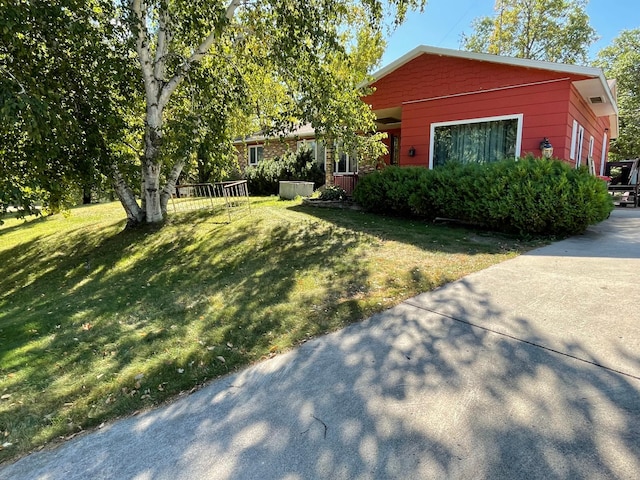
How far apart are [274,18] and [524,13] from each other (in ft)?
88.2

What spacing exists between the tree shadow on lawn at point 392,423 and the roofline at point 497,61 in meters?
7.50

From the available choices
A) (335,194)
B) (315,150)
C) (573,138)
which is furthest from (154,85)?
(573,138)

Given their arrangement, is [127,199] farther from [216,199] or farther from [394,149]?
[394,149]

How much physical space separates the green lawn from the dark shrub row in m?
0.50

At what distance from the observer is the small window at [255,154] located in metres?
20.9

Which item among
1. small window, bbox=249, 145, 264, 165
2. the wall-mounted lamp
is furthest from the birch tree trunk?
small window, bbox=249, 145, 264, 165

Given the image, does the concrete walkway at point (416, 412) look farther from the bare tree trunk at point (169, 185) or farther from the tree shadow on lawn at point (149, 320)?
the bare tree trunk at point (169, 185)

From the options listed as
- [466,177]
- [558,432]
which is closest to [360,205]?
[466,177]

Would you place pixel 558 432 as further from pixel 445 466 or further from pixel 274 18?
pixel 274 18

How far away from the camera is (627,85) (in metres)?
24.9

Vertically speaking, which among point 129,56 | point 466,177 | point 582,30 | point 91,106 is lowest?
point 466,177

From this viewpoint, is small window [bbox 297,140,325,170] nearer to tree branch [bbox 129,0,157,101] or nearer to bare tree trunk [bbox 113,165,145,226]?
bare tree trunk [bbox 113,165,145,226]

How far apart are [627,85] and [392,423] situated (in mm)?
32728

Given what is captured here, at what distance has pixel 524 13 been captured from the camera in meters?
26.2
